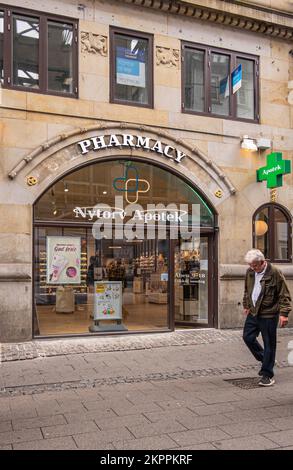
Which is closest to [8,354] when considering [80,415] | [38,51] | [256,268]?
[80,415]

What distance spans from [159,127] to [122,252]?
291 cm

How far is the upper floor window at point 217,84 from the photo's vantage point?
37.7 ft

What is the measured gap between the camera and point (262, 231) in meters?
12.0

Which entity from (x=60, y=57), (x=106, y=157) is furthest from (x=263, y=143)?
(x=60, y=57)

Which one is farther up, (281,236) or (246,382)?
(281,236)

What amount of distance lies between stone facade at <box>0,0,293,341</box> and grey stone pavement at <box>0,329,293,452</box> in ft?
6.24

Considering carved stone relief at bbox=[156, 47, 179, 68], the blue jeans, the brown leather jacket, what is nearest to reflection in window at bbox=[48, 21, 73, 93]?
carved stone relief at bbox=[156, 47, 179, 68]

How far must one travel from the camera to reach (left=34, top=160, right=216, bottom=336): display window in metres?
10.2

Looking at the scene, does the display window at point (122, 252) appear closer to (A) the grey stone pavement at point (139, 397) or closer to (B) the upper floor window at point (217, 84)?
(A) the grey stone pavement at point (139, 397)

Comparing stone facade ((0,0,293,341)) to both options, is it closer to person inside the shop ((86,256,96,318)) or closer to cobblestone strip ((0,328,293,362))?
cobblestone strip ((0,328,293,362))

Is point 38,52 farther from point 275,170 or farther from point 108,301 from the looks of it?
point 275,170

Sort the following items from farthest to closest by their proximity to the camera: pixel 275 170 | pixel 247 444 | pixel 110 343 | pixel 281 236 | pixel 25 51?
1. pixel 281 236
2. pixel 275 170
3. pixel 25 51
4. pixel 110 343
5. pixel 247 444

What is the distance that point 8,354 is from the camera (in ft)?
28.1
